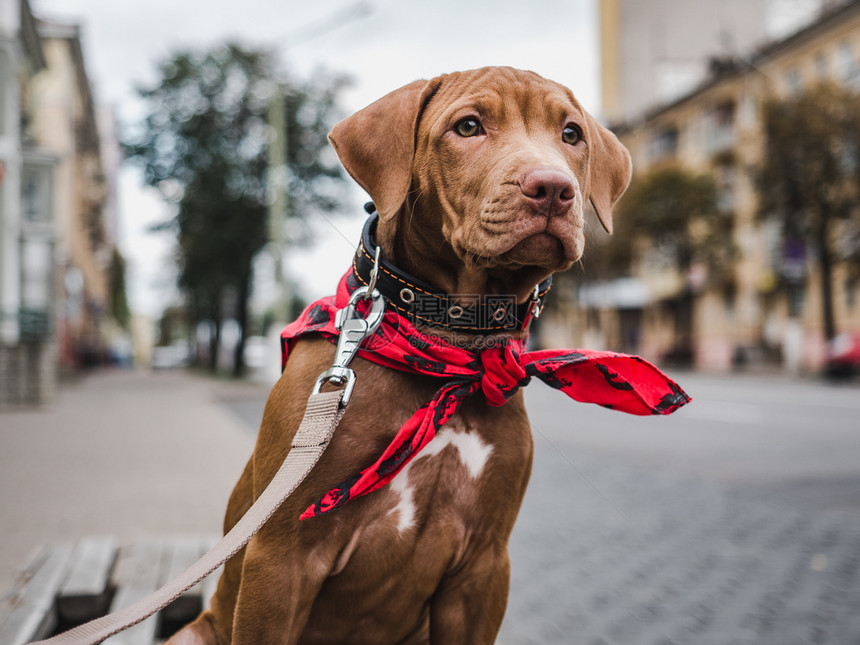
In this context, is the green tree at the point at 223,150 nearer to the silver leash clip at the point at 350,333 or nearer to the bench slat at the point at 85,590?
the bench slat at the point at 85,590

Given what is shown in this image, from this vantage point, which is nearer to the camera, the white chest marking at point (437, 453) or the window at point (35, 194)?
the white chest marking at point (437, 453)

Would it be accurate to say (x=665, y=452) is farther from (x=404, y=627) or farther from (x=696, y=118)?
(x=696, y=118)

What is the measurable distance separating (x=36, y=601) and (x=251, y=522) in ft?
5.36

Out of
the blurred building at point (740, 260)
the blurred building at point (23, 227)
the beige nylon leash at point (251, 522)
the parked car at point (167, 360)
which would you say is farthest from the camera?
the parked car at point (167, 360)

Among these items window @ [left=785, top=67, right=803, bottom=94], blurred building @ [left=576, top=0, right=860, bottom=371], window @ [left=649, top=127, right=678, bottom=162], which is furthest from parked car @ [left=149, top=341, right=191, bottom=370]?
window @ [left=785, top=67, right=803, bottom=94]

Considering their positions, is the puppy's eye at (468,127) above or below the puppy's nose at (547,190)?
above

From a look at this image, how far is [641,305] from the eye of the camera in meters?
41.2

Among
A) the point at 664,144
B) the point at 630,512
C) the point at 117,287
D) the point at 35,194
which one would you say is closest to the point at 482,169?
the point at 630,512

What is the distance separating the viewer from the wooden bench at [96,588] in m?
2.67

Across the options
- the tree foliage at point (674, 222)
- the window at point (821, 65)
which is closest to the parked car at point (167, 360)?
the tree foliage at point (674, 222)

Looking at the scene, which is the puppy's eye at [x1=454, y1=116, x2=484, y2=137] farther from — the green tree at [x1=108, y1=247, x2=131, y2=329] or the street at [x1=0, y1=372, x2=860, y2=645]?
the green tree at [x1=108, y1=247, x2=131, y2=329]

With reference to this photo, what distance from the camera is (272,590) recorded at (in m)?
1.75

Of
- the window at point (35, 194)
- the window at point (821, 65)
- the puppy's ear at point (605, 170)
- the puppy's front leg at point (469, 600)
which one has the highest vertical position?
the window at point (821, 65)

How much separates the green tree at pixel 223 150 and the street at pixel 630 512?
554 inches
